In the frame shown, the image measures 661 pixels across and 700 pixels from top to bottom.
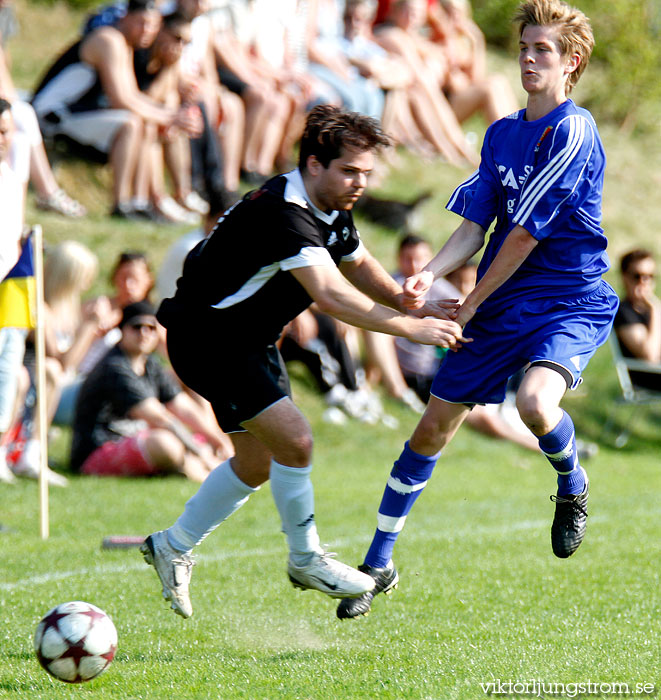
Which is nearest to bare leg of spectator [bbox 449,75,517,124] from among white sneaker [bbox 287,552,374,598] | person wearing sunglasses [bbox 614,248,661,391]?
person wearing sunglasses [bbox 614,248,661,391]

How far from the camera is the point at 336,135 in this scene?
4.32 meters

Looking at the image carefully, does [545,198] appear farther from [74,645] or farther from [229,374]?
[74,645]

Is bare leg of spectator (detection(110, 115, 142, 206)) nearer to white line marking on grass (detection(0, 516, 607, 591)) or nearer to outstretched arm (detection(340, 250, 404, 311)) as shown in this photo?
white line marking on grass (detection(0, 516, 607, 591))

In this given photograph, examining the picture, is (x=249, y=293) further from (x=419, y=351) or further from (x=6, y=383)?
(x=419, y=351)

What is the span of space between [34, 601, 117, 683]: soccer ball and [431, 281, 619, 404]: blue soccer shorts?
76.4 inches

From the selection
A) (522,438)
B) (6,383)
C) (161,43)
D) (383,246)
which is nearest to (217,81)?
(161,43)

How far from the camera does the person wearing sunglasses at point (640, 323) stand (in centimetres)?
1131

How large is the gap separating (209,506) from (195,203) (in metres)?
7.52

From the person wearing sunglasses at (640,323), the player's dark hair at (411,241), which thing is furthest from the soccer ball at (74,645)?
the person wearing sunglasses at (640,323)

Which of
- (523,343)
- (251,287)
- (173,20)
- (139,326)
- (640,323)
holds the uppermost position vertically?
(251,287)

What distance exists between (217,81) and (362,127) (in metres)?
8.24

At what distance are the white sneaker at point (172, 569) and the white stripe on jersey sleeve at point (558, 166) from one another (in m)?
2.13

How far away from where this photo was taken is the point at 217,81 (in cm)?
1216

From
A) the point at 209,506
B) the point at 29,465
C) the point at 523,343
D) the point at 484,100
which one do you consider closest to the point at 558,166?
the point at 523,343
